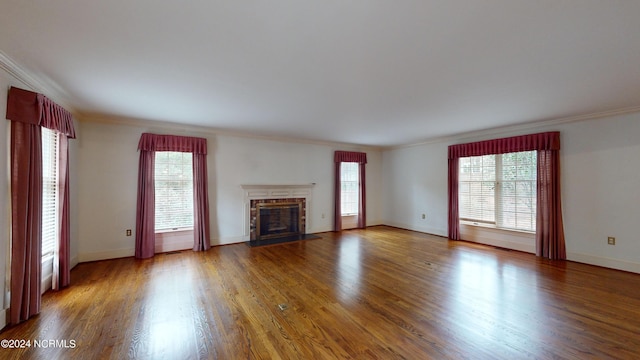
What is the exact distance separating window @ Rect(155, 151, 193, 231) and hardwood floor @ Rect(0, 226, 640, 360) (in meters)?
0.85

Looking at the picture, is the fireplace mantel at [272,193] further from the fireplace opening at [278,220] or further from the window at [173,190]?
the window at [173,190]

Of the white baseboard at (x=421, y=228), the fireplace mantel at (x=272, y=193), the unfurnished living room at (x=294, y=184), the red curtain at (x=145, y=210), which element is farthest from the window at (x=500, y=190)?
the red curtain at (x=145, y=210)

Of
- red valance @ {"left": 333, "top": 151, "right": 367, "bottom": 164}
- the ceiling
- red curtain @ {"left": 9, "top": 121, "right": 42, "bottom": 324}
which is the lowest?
red curtain @ {"left": 9, "top": 121, "right": 42, "bottom": 324}

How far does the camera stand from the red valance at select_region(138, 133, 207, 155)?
457cm

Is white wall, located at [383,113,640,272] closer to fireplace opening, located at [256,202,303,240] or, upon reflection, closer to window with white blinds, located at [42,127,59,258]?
fireplace opening, located at [256,202,303,240]

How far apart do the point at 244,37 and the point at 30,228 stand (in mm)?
2820

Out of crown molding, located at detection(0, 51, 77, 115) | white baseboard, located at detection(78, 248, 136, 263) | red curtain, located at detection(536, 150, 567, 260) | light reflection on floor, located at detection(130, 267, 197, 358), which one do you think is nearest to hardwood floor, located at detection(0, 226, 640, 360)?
light reflection on floor, located at detection(130, 267, 197, 358)

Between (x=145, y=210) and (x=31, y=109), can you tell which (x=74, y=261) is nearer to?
(x=145, y=210)

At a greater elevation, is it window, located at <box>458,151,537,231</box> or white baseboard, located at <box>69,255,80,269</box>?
window, located at <box>458,151,537,231</box>

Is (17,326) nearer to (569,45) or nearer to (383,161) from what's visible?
(569,45)

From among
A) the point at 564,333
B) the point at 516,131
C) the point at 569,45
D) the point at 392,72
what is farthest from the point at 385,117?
the point at 564,333

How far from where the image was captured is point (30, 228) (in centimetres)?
251

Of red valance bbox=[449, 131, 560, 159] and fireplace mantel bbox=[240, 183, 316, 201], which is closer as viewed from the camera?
red valance bbox=[449, 131, 560, 159]

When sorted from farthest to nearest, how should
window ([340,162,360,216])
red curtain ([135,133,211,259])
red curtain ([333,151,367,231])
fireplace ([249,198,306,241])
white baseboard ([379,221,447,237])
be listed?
1. window ([340,162,360,216])
2. red curtain ([333,151,367,231])
3. white baseboard ([379,221,447,237])
4. fireplace ([249,198,306,241])
5. red curtain ([135,133,211,259])
